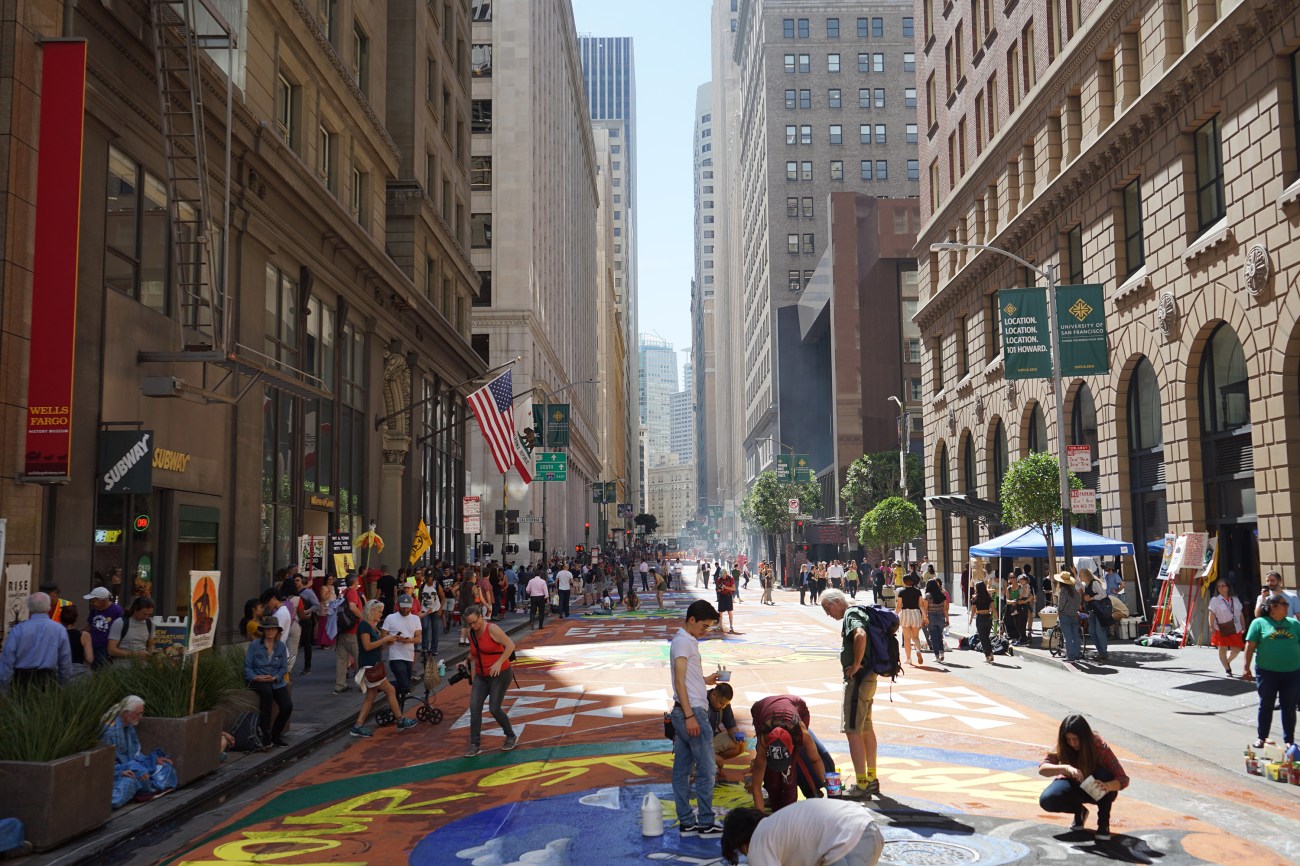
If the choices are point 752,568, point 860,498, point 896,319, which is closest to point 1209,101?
point 860,498

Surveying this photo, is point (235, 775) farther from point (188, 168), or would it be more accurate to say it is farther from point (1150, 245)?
point (1150, 245)

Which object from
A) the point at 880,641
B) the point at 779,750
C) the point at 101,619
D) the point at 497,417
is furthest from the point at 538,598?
the point at 779,750

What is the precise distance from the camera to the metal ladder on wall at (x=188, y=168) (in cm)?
1944

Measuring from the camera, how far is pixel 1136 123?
2938cm

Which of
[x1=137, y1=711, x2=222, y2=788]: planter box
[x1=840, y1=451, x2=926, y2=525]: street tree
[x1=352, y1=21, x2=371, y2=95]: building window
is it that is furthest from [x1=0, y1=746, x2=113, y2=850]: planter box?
[x1=840, y1=451, x2=926, y2=525]: street tree

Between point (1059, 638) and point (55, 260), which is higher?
point (55, 260)

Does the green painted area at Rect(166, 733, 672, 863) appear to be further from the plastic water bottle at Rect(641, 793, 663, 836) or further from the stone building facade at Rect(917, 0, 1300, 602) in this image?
the stone building facade at Rect(917, 0, 1300, 602)

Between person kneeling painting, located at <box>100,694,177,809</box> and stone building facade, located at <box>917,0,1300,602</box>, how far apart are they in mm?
20945

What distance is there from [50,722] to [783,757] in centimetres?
612

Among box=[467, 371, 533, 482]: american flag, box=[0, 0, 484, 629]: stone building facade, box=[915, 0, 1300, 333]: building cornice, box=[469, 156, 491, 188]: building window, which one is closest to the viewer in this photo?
box=[0, 0, 484, 629]: stone building facade

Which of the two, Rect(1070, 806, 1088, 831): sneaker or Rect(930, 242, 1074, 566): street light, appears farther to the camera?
Rect(930, 242, 1074, 566): street light

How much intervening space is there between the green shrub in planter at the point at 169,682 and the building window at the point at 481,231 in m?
55.5

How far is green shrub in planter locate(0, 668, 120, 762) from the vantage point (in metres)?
9.08

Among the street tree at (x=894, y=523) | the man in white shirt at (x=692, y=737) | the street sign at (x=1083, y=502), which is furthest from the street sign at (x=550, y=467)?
the man in white shirt at (x=692, y=737)
